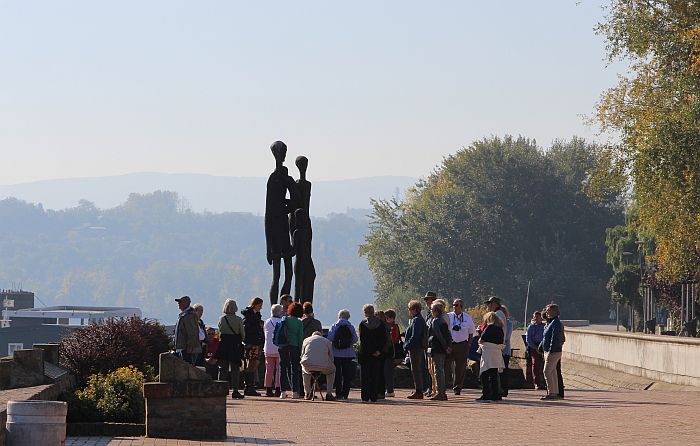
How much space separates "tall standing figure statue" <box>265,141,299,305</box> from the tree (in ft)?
40.8

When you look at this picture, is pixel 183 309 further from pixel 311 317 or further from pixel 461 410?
pixel 461 410

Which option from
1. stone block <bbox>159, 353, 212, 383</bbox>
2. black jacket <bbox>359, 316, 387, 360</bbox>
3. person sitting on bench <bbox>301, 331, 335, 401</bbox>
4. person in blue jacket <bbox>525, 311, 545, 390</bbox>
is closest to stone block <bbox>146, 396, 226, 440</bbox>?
stone block <bbox>159, 353, 212, 383</bbox>

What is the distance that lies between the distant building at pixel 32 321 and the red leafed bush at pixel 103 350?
34767 mm

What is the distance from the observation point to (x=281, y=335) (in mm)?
25188

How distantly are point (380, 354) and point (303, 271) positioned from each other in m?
9.68

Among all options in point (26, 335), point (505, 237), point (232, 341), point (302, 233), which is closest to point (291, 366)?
point (232, 341)

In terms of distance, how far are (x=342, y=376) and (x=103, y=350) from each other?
163 inches

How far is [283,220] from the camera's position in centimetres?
3434

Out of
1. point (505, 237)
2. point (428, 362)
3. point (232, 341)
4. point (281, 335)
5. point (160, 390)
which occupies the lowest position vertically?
point (160, 390)

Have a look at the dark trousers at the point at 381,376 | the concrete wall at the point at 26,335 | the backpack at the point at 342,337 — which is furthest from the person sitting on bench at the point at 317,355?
the concrete wall at the point at 26,335

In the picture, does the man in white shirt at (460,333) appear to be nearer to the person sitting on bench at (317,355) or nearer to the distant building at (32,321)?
the person sitting on bench at (317,355)

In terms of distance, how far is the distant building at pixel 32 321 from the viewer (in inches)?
3720

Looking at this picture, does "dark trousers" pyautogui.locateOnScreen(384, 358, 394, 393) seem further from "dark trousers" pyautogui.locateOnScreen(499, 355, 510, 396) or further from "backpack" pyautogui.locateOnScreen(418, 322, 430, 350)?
"dark trousers" pyautogui.locateOnScreen(499, 355, 510, 396)

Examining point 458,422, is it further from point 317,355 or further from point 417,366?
point 417,366
